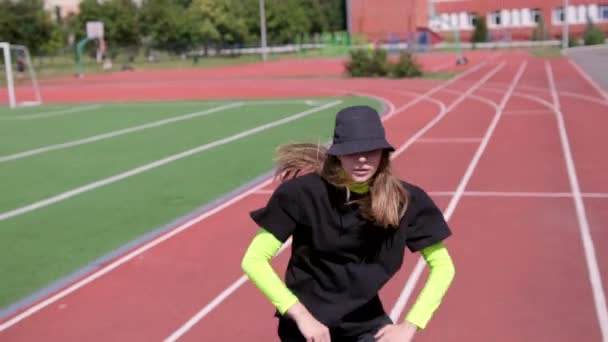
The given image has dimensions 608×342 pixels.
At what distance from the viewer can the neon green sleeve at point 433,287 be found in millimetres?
2670

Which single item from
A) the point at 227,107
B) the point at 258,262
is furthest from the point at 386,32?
the point at 258,262

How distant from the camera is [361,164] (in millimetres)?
2625

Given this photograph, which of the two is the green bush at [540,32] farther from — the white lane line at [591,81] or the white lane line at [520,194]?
the white lane line at [520,194]

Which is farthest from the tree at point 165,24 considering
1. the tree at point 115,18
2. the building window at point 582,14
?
the building window at point 582,14

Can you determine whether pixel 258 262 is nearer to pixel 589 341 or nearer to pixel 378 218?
pixel 378 218

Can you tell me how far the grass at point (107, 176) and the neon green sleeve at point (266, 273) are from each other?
0.78m

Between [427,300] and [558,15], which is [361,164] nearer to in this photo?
[427,300]

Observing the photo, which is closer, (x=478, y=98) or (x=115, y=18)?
(x=478, y=98)

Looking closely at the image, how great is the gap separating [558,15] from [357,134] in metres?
79.6

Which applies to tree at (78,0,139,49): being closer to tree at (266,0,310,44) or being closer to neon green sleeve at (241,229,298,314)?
tree at (266,0,310,44)

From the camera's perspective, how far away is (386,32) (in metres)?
80.1

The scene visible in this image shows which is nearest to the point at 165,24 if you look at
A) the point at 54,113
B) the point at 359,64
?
the point at 359,64

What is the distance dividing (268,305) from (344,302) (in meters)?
3.26

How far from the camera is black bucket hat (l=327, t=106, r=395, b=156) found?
255cm
